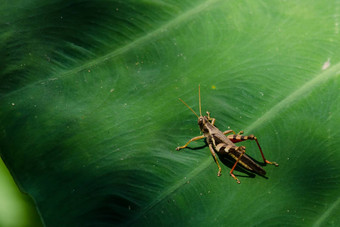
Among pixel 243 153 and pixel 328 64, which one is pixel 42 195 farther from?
pixel 328 64

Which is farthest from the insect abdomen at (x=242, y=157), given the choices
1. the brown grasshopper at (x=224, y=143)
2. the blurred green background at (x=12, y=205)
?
the blurred green background at (x=12, y=205)

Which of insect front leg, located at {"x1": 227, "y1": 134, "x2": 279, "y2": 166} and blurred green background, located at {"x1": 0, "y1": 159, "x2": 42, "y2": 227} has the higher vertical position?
blurred green background, located at {"x1": 0, "y1": 159, "x2": 42, "y2": 227}

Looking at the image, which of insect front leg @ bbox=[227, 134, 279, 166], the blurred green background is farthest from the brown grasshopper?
the blurred green background

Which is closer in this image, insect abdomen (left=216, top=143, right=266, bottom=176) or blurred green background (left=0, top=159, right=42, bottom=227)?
blurred green background (left=0, top=159, right=42, bottom=227)

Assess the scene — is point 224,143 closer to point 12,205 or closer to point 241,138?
point 241,138

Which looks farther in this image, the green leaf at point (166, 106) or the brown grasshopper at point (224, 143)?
the brown grasshopper at point (224, 143)

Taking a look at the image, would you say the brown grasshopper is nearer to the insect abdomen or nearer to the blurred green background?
the insect abdomen

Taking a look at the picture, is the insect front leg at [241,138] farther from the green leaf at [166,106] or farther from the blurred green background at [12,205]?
the blurred green background at [12,205]

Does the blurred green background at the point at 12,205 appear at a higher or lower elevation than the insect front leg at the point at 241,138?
higher
